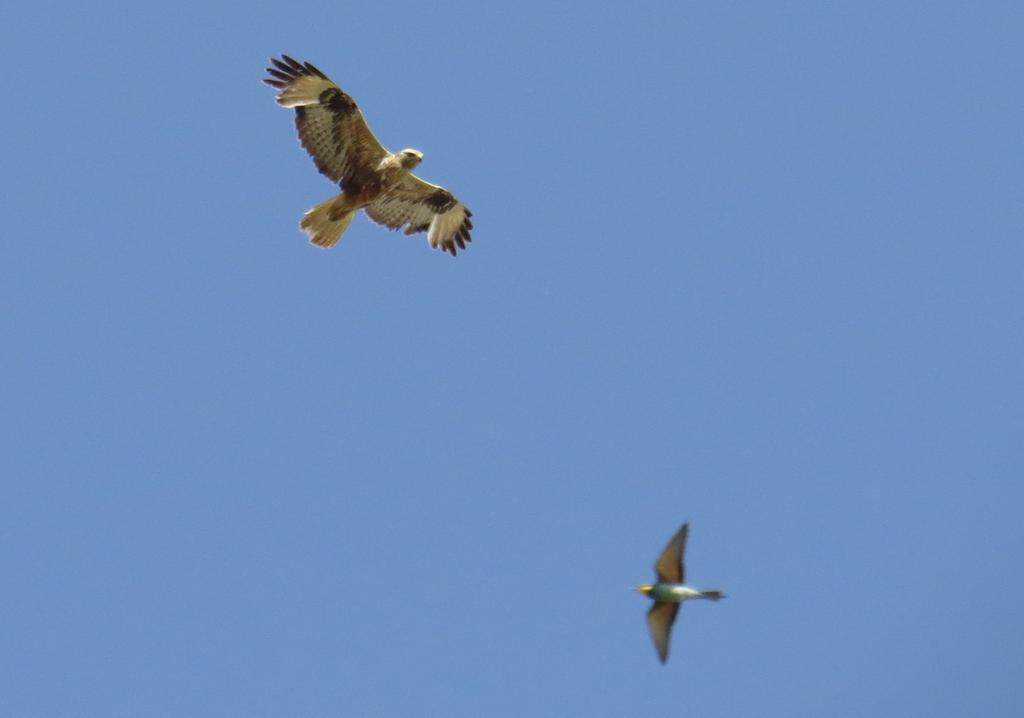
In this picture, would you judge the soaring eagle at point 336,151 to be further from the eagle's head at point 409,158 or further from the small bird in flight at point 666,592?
the small bird in flight at point 666,592

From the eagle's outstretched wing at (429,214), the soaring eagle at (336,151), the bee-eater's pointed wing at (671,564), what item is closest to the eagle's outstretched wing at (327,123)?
the soaring eagle at (336,151)

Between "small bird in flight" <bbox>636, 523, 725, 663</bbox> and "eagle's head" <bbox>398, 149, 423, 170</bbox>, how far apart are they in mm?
6570

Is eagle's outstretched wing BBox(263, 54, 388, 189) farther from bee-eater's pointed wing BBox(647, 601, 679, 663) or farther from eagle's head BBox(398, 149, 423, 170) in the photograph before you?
bee-eater's pointed wing BBox(647, 601, 679, 663)

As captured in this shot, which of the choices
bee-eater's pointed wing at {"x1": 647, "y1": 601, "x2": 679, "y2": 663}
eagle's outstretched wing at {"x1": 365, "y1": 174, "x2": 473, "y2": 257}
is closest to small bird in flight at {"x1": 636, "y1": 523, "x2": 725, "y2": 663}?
bee-eater's pointed wing at {"x1": 647, "y1": 601, "x2": 679, "y2": 663}

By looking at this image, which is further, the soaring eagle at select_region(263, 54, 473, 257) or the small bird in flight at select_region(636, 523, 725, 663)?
the soaring eagle at select_region(263, 54, 473, 257)

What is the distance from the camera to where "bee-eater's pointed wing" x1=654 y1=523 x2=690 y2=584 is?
16.0 m

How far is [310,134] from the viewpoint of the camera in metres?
20.1

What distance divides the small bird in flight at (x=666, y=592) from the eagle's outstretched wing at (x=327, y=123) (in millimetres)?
6757

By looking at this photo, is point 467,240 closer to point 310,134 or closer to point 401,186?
point 401,186

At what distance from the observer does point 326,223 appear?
2031 cm

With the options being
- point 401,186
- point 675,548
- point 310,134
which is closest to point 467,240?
point 401,186

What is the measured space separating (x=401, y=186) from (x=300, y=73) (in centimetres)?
212

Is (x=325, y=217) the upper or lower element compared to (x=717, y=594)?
upper

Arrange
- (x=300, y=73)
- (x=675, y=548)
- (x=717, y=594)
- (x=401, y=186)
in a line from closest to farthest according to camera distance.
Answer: (x=717, y=594) < (x=675, y=548) < (x=300, y=73) < (x=401, y=186)
